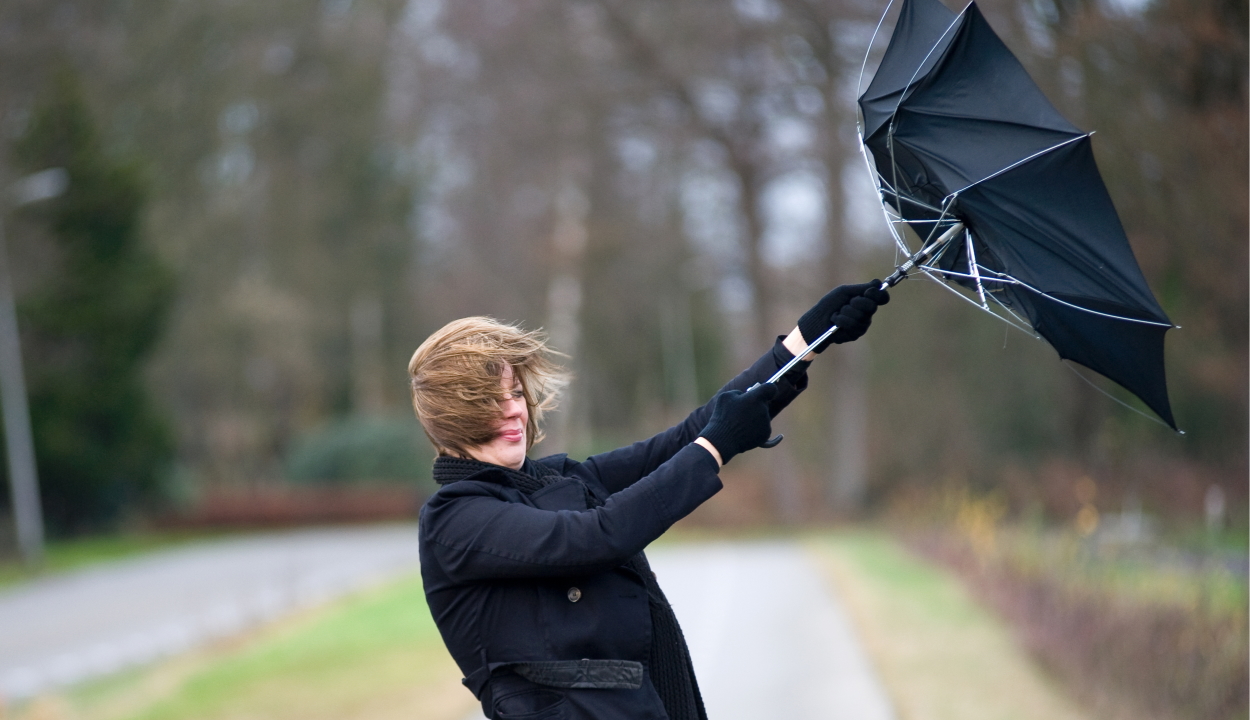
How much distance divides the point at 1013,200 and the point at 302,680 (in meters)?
8.28

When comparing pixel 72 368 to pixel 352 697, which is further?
pixel 72 368

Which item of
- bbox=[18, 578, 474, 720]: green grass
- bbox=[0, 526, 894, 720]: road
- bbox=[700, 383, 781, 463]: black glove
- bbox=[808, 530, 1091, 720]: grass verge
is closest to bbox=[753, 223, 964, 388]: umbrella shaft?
bbox=[700, 383, 781, 463]: black glove

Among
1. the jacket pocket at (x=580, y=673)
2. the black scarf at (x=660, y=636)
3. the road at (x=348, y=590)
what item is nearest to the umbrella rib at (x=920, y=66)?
the black scarf at (x=660, y=636)

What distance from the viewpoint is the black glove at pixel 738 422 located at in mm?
2631

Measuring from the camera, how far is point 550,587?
267cm

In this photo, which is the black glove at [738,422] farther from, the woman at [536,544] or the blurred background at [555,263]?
the blurred background at [555,263]

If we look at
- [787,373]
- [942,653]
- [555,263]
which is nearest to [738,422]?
[787,373]

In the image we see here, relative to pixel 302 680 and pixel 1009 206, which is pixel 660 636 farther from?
pixel 302 680

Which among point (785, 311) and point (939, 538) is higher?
point (785, 311)

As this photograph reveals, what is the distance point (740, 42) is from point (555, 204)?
1037cm

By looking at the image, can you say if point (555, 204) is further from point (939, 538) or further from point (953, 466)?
point (939, 538)

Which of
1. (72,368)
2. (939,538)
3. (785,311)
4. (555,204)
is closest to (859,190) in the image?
(785,311)

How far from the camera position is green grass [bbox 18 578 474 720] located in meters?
8.86

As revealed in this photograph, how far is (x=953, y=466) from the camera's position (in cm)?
2944
